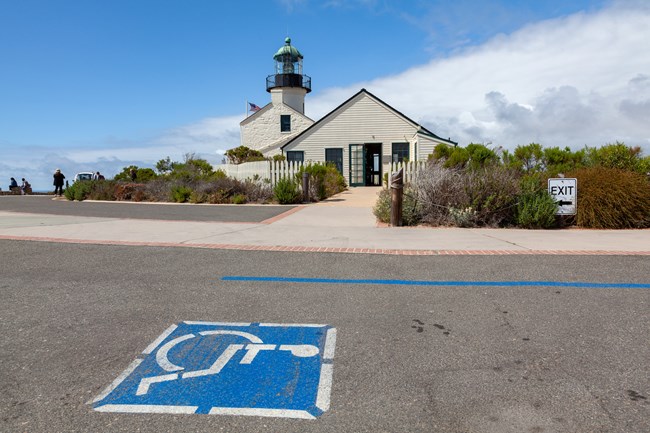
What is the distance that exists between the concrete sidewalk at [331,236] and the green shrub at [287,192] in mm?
5595

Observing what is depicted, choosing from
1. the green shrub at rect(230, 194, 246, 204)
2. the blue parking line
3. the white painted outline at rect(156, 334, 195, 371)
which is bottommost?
the white painted outline at rect(156, 334, 195, 371)

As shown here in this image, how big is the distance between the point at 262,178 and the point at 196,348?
1664 cm

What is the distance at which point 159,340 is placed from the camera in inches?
156

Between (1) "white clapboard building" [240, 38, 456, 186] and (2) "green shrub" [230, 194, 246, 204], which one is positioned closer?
(2) "green shrub" [230, 194, 246, 204]

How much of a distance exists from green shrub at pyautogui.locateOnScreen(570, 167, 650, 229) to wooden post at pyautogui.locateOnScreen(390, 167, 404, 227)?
163 inches

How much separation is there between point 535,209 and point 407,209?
9.35 ft

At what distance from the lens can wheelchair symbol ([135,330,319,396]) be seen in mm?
3274

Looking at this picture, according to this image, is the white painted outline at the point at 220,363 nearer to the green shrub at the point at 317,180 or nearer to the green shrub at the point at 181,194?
the green shrub at the point at 317,180

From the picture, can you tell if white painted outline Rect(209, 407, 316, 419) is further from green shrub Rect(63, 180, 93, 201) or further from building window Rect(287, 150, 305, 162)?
building window Rect(287, 150, 305, 162)

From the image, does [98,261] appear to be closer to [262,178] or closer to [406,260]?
[406,260]

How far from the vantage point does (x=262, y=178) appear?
20.1 m

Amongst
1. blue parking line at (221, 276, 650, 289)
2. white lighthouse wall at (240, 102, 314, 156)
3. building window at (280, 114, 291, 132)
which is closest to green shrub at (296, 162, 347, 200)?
blue parking line at (221, 276, 650, 289)

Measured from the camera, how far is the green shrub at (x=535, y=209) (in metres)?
10.7

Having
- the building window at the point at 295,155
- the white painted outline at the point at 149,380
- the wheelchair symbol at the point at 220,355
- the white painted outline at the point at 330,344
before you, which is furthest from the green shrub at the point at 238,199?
the white painted outline at the point at 149,380
